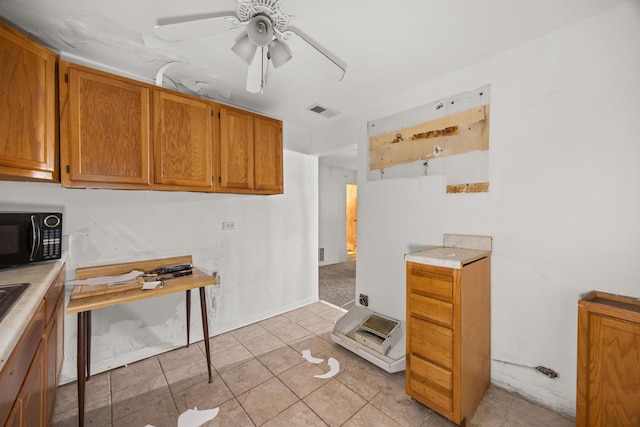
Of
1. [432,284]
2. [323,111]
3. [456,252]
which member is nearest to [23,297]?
[432,284]

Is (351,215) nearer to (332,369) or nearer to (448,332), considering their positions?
(332,369)

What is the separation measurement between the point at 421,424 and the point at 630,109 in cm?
217

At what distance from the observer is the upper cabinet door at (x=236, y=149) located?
2.27 metres

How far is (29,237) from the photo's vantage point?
5.03 ft

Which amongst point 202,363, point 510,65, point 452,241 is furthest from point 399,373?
point 510,65

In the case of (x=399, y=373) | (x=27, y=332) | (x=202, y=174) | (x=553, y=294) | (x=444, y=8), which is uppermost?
(x=444, y=8)

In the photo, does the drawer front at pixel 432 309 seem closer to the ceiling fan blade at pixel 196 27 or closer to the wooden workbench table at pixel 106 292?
the wooden workbench table at pixel 106 292

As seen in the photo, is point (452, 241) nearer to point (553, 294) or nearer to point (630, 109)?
point (553, 294)

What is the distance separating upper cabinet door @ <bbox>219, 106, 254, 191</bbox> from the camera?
7.45 ft

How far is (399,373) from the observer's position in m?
2.02

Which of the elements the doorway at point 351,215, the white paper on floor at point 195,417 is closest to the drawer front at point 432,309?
the white paper on floor at point 195,417

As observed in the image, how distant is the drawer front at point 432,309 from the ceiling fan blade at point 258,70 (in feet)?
5.61

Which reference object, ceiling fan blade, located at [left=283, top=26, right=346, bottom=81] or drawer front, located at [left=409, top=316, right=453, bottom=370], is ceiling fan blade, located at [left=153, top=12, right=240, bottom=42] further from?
drawer front, located at [left=409, top=316, right=453, bottom=370]

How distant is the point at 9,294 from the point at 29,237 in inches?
24.5
